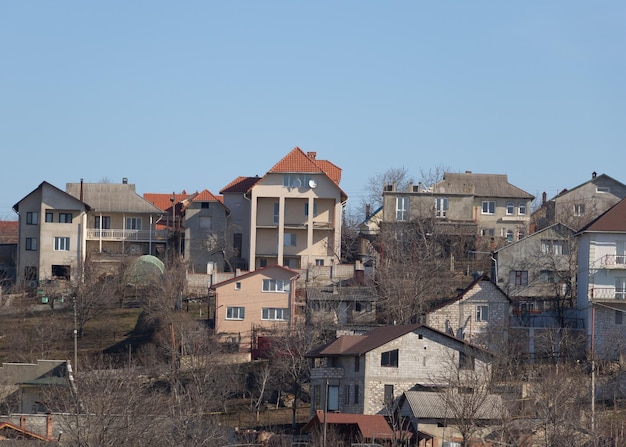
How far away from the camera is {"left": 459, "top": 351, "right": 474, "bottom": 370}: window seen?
64312 millimetres

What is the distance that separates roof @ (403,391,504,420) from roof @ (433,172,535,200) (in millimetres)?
32992

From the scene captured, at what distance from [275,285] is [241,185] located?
658 inches

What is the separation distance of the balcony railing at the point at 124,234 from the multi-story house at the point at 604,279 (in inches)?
1158

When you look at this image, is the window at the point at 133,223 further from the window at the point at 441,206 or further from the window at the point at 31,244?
the window at the point at 441,206

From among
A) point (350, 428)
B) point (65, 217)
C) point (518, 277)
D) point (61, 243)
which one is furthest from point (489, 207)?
point (350, 428)

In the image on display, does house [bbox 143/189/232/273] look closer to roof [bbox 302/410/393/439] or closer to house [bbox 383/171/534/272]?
house [bbox 383/171/534/272]

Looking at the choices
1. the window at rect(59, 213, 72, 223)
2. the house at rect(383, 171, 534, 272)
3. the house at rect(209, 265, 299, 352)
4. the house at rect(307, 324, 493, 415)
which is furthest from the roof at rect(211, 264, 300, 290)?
the window at rect(59, 213, 72, 223)

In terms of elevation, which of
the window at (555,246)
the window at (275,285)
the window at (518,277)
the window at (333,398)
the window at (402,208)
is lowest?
the window at (333,398)

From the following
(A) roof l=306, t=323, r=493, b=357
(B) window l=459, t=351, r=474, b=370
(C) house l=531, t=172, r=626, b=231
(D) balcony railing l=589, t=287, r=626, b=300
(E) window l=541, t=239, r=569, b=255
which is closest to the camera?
(A) roof l=306, t=323, r=493, b=357

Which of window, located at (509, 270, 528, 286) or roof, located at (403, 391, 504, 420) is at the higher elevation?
window, located at (509, 270, 528, 286)

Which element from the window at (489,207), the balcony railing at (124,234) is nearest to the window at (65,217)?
the balcony railing at (124,234)

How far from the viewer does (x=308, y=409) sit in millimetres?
66000

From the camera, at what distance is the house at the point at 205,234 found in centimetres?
8881

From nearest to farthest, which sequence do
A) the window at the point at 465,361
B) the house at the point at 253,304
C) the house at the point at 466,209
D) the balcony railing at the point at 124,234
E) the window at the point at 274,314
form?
1. the window at the point at 465,361
2. the house at the point at 253,304
3. the window at the point at 274,314
4. the house at the point at 466,209
5. the balcony railing at the point at 124,234
